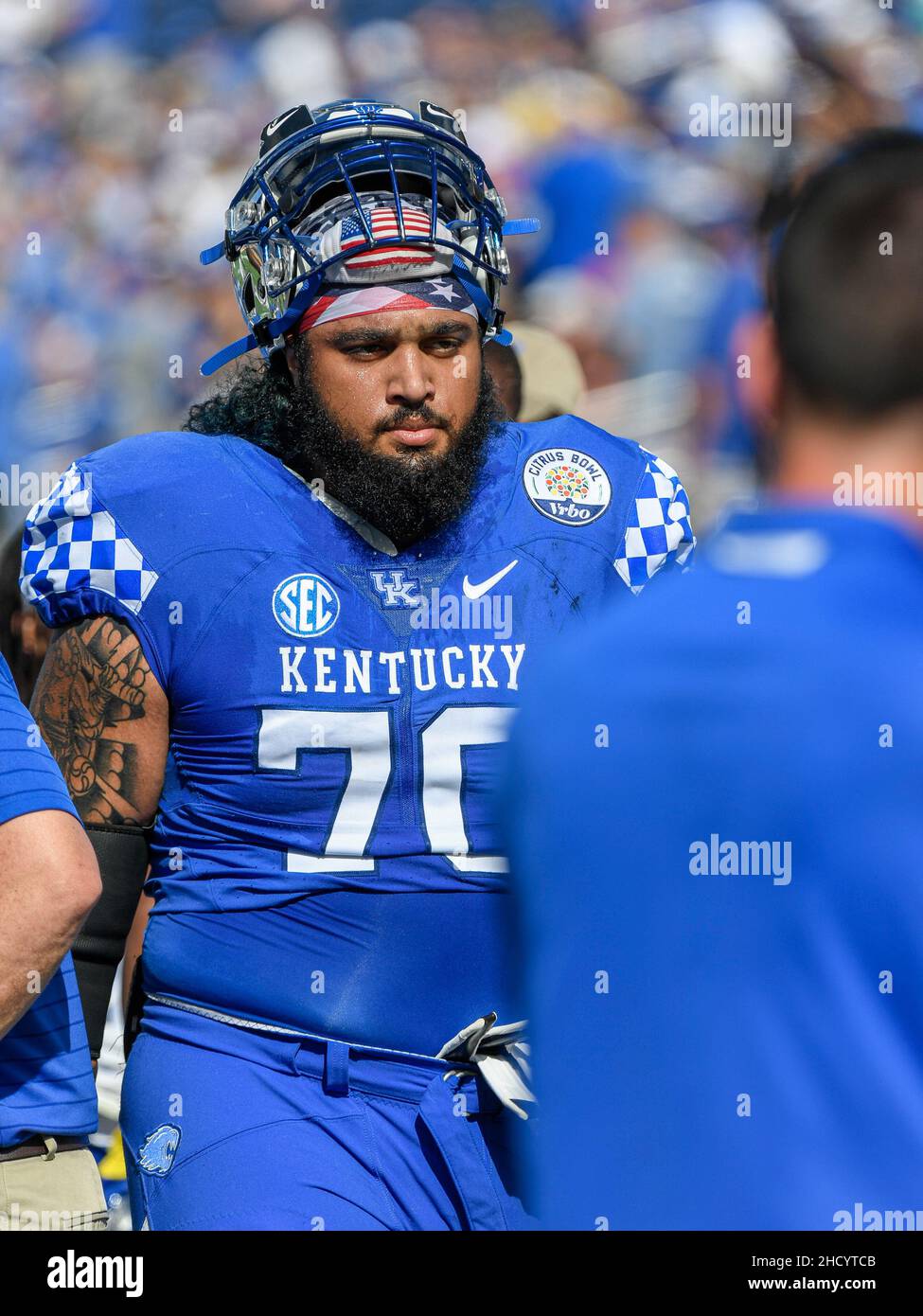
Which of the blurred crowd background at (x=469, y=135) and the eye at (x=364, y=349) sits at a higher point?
the blurred crowd background at (x=469, y=135)

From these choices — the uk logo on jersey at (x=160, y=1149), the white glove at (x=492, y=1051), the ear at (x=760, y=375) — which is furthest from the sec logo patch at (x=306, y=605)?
the ear at (x=760, y=375)

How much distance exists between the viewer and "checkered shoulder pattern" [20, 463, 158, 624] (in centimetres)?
271

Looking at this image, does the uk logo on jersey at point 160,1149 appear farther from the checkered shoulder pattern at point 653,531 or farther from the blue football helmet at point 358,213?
the blue football helmet at point 358,213

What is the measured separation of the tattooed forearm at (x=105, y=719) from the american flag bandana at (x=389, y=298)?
66cm

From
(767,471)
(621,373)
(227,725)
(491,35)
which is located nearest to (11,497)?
(621,373)

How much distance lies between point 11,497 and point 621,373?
2249mm

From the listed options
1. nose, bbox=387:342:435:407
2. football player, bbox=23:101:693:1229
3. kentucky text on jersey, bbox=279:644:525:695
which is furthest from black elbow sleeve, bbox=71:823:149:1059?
nose, bbox=387:342:435:407

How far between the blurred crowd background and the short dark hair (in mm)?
4789

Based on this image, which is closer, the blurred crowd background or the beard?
the beard

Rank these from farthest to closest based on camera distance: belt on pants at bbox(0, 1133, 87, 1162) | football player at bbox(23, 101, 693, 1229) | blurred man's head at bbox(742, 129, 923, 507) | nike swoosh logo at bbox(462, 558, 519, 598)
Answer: nike swoosh logo at bbox(462, 558, 519, 598) < football player at bbox(23, 101, 693, 1229) < belt on pants at bbox(0, 1133, 87, 1162) < blurred man's head at bbox(742, 129, 923, 507)

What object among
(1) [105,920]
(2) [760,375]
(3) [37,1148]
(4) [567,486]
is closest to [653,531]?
(4) [567,486]

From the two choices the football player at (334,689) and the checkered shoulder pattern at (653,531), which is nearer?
the football player at (334,689)

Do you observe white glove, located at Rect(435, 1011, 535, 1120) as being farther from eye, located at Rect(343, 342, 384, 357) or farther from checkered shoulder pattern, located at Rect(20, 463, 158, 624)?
eye, located at Rect(343, 342, 384, 357)

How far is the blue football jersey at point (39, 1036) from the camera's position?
2.26 meters
